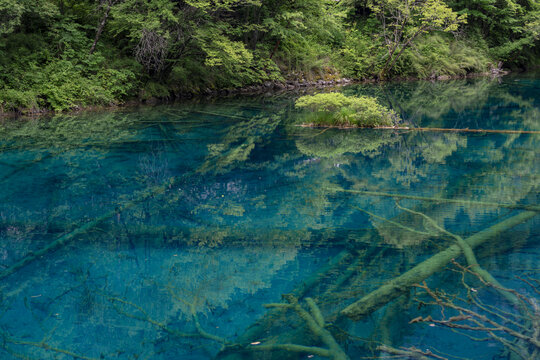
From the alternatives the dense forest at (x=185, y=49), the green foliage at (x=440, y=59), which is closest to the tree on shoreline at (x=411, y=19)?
the dense forest at (x=185, y=49)

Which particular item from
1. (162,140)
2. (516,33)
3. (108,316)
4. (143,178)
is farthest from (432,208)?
(516,33)

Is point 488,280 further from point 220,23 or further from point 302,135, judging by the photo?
point 220,23

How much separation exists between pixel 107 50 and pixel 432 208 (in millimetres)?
14547

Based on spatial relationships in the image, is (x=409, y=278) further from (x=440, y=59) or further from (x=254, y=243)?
(x=440, y=59)

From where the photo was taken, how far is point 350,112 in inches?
434

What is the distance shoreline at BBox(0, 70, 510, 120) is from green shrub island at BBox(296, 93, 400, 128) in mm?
7231

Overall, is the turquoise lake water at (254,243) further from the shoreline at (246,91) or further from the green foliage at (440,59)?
the green foliage at (440,59)

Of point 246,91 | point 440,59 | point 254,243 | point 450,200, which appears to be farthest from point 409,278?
point 440,59

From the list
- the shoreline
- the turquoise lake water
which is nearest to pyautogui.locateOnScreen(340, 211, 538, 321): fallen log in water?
the turquoise lake water

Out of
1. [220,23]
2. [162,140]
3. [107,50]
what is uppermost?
[220,23]

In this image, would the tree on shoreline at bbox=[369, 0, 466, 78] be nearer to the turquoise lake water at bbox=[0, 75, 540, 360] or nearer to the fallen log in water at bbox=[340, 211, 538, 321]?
the turquoise lake water at bbox=[0, 75, 540, 360]

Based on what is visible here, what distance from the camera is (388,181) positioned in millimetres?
6332

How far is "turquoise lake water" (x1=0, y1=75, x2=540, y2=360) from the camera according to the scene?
9.70 ft

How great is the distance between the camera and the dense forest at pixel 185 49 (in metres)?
14.0
